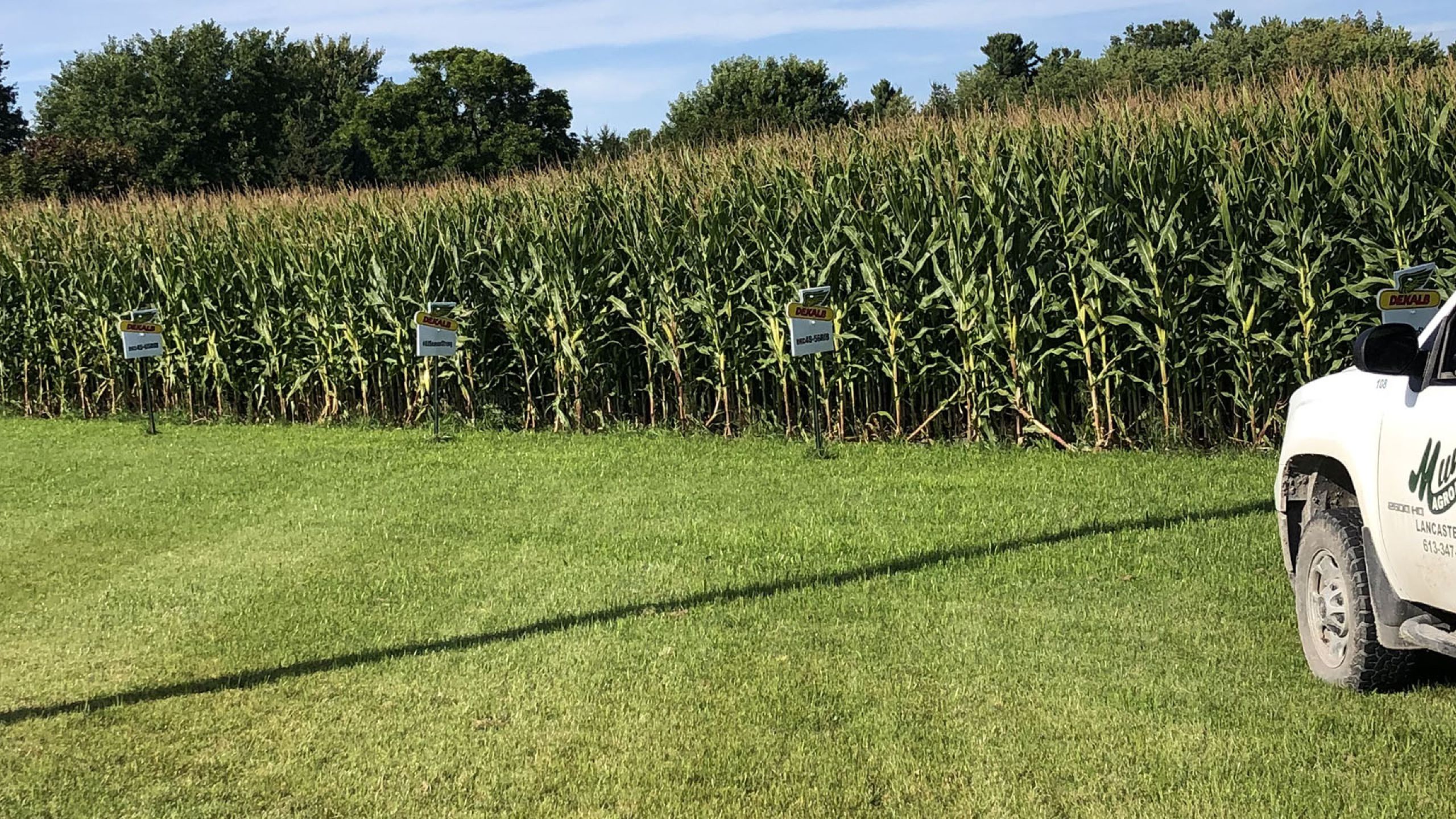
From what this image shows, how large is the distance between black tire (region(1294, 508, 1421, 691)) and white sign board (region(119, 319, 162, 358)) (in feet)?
48.1

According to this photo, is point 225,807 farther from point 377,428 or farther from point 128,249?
point 128,249

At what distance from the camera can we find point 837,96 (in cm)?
7400

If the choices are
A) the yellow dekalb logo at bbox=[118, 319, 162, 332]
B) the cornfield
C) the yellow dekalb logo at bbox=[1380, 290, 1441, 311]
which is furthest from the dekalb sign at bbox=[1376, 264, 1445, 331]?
the yellow dekalb logo at bbox=[118, 319, 162, 332]

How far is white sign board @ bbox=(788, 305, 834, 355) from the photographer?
11578mm

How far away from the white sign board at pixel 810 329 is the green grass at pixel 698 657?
60.7 inches

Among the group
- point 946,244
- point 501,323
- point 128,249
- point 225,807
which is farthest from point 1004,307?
point 128,249

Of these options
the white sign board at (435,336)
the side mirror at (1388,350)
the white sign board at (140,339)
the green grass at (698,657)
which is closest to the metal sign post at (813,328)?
the green grass at (698,657)

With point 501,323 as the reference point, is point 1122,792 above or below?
below

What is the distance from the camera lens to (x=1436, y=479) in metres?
4.05

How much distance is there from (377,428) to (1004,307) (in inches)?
321

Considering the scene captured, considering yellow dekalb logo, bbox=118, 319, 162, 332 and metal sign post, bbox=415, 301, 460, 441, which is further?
yellow dekalb logo, bbox=118, 319, 162, 332

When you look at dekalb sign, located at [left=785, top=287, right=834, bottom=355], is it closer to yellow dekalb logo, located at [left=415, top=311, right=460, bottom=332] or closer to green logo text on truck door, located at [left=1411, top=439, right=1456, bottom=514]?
yellow dekalb logo, located at [left=415, top=311, right=460, bottom=332]

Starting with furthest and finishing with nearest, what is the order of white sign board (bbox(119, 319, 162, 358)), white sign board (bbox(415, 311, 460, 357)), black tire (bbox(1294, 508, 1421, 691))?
white sign board (bbox(119, 319, 162, 358)) → white sign board (bbox(415, 311, 460, 357)) → black tire (bbox(1294, 508, 1421, 691))

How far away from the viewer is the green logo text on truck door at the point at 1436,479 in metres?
3.95
